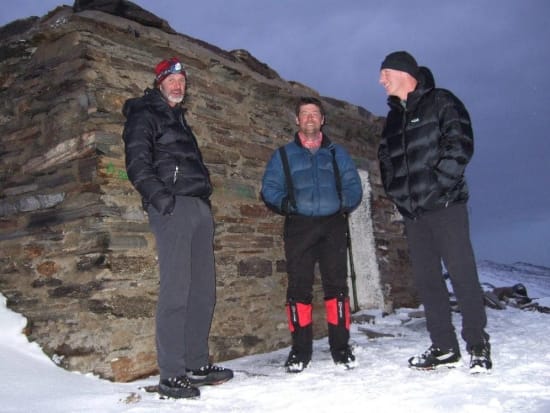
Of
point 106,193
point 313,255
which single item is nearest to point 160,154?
point 106,193

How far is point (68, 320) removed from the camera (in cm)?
337

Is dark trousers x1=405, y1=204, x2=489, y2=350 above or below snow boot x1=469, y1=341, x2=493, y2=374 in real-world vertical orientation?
above

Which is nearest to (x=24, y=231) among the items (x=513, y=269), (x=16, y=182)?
(x=16, y=182)

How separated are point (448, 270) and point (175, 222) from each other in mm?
1675

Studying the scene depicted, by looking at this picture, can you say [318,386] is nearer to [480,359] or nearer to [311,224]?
[480,359]

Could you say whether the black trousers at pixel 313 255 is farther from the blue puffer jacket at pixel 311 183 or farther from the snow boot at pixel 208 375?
the snow boot at pixel 208 375

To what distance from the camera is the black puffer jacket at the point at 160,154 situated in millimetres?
2730

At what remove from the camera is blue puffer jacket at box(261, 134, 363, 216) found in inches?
134

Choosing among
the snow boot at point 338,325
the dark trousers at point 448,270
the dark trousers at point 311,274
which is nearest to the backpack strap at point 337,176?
the dark trousers at point 311,274

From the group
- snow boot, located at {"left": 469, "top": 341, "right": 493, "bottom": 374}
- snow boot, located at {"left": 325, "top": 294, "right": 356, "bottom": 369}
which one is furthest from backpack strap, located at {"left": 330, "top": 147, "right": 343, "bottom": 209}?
snow boot, located at {"left": 469, "top": 341, "right": 493, "bottom": 374}

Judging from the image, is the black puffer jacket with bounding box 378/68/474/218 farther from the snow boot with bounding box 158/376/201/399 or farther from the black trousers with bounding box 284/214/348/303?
the snow boot with bounding box 158/376/201/399

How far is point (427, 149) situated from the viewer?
2969 mm

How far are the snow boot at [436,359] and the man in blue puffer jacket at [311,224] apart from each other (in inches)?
19.4

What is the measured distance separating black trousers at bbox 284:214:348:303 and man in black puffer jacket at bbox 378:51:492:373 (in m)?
0.51
